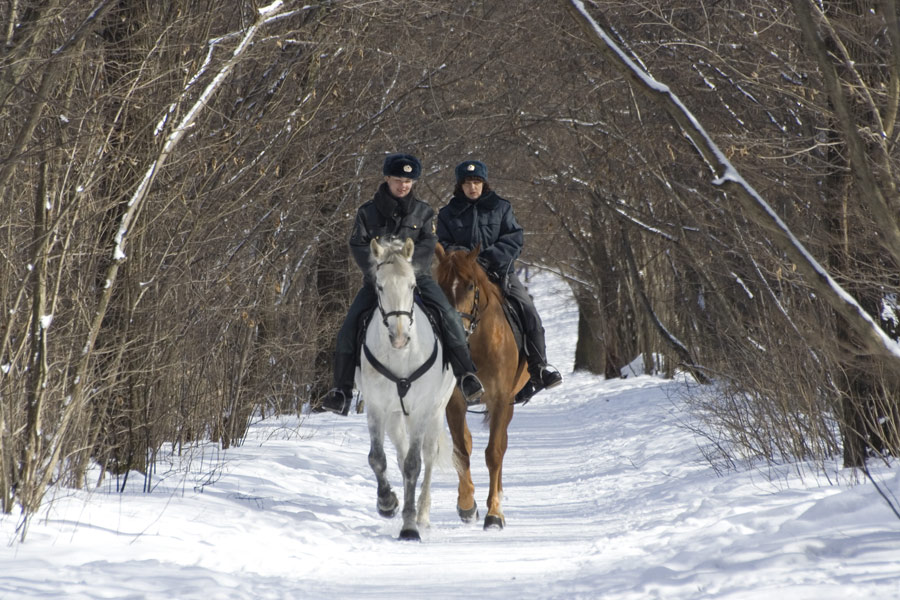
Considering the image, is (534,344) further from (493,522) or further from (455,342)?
(493,522)

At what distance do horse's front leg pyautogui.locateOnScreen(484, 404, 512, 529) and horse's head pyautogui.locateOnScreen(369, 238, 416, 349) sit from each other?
1790 mm

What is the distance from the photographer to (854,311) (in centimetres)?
463

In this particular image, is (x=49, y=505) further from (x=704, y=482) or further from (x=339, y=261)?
(x=339, y=261)

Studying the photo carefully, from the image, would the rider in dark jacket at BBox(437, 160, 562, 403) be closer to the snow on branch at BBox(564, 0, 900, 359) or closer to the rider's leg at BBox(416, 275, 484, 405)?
the rider's leg at BBox(416, 275, 484, 405)

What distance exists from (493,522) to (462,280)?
2.16 metres

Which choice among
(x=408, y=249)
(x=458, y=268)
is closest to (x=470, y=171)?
(x=458, y=268)

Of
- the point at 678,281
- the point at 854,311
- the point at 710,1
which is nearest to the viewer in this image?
the point at 854,311

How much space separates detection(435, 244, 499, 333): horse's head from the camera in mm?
9109

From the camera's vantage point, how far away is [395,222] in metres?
8.75

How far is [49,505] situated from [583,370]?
2793 centimetres

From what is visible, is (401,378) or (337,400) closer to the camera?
(401,378)

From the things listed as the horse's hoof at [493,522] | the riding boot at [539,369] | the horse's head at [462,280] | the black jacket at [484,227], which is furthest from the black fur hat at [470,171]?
the horse's hoof at [493,522]

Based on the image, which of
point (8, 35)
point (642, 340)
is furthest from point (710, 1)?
point (642, 340)

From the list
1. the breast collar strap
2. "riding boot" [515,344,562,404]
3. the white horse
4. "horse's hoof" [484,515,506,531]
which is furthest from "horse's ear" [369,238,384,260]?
"riding boot" [515,344,562,404]
